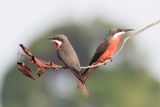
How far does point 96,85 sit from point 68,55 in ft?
141

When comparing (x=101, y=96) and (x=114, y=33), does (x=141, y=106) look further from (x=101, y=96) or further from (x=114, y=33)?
(x=114, y=33)

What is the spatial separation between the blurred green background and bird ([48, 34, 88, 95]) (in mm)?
40958

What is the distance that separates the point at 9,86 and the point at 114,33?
1795 inches

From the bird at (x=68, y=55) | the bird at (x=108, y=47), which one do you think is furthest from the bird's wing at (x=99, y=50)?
the bird at (x=68, y=55)

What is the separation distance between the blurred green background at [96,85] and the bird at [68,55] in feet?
134

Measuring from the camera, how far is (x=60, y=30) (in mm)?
55281

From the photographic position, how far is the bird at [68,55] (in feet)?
28.6

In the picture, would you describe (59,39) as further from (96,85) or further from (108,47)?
(96,85)

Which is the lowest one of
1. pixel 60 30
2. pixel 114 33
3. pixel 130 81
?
pixel 130 81

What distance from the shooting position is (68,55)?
9336 millimetres

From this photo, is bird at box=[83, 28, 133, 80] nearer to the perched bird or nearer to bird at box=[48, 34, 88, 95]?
bird at box=[48, 34, 88, 95]

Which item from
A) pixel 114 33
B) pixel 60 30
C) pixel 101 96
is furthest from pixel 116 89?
pixel 114 33

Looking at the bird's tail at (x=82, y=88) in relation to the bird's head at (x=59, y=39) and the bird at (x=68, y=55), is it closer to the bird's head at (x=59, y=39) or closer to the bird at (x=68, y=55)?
the bird at (x=68, y=55)

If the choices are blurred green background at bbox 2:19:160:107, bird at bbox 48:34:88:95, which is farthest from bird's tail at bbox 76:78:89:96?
blurred green background at bbox 2:19:160:107
